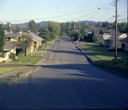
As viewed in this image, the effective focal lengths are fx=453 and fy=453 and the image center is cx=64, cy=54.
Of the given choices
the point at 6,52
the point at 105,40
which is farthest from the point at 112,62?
the point at 105,40

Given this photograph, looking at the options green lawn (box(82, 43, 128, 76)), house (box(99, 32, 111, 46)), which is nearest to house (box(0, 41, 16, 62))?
green lawn (box(82, 43, 128, 76))

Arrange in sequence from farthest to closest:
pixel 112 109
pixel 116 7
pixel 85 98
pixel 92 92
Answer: pixel 116 7 → pixel 92 92 → pixel 85 98 → pixel 112 109

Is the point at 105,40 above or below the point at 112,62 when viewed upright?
below

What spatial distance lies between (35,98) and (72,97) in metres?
1.95

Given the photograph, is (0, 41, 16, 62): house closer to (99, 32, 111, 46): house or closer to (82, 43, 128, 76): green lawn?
(82, 43, 128, 76): green lawn

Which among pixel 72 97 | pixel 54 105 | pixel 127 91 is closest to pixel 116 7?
pixel 127 91

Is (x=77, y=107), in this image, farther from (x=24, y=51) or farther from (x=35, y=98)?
(x=24, y=51)

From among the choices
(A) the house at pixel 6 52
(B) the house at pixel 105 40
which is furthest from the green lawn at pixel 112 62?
(B) the house at pixel 105 40

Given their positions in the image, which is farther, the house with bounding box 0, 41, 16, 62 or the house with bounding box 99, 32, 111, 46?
the house with bounding box 99, 32, 111, 46

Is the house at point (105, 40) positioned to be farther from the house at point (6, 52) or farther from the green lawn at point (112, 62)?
the house at point (6, 52)

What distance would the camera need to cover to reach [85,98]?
22641mm

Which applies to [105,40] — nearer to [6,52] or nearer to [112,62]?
[6,52]

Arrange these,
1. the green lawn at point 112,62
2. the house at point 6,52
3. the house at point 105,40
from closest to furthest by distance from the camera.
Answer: the green lawn at point 112,62 < the house at point 6,52 < the house at point 105,40

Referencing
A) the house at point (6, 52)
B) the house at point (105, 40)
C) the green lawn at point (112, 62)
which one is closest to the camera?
the green lawn at point (112, 62)
